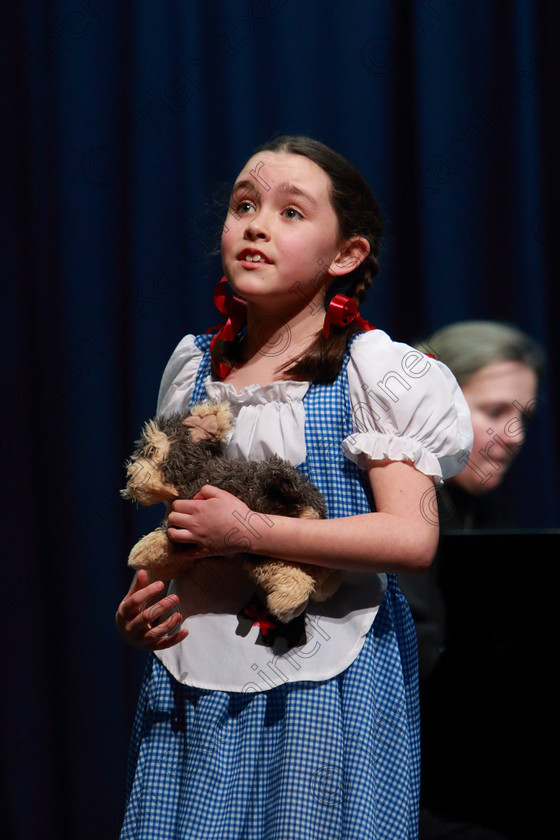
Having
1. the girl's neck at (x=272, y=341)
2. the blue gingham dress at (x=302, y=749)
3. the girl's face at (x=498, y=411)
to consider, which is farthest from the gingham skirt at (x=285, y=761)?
the girl's face at (x=498, y=411)

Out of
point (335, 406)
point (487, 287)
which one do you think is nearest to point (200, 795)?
point (335, 406)

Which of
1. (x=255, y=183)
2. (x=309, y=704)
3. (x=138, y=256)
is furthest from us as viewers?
(x=138, y=256)

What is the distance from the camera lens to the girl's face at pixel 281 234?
3.60ft

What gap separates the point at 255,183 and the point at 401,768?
0.72m

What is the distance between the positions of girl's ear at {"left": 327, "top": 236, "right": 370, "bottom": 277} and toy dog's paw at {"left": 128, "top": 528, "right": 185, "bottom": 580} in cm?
41

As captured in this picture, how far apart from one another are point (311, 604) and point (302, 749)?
16 cm

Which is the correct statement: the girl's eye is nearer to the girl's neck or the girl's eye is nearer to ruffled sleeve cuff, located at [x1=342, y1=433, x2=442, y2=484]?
the girl's neck

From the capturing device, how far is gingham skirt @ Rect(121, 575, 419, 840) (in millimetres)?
914

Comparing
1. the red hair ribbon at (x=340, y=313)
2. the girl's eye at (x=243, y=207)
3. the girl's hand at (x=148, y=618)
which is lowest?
the girl's hand at (x=148, y=618)

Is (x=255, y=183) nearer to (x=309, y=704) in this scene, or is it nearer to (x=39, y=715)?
(x=309, y=704)

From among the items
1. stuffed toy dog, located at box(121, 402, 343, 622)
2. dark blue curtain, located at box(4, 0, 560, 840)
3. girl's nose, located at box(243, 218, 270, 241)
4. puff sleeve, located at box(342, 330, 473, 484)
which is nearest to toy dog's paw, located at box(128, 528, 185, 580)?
stuffed toy dog, located at box(121, 402, 343, 622)

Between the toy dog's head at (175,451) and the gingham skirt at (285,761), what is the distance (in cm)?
23

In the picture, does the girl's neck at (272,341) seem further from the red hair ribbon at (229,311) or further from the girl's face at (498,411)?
the girl's face at (498,411)

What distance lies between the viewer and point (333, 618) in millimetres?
1002
